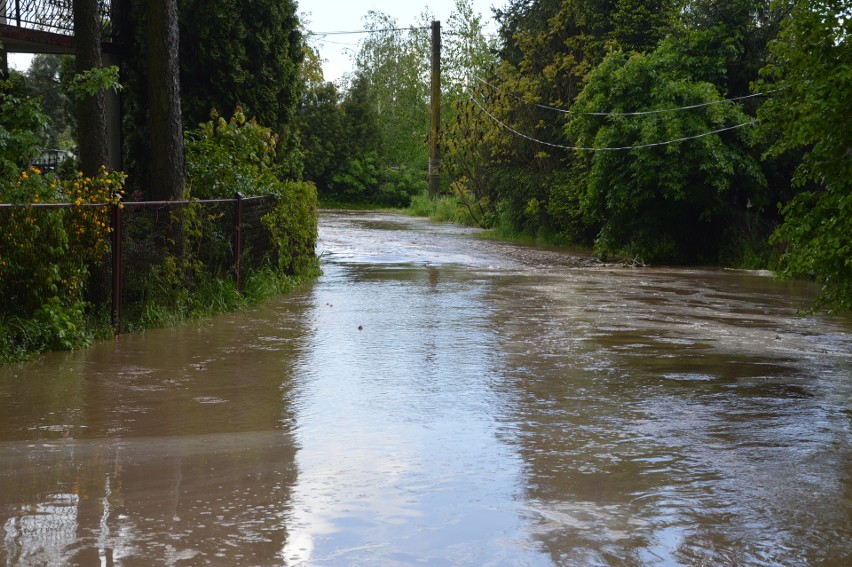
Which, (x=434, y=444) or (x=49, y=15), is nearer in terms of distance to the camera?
(x=434, y=444)

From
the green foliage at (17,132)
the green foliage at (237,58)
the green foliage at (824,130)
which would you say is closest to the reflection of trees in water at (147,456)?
the green foliage at (17,132)

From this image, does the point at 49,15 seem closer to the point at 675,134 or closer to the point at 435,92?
the point at 675,134

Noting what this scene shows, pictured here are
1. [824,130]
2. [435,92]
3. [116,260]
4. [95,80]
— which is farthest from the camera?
[435,92]

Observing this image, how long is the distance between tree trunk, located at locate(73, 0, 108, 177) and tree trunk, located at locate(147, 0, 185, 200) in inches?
46.2

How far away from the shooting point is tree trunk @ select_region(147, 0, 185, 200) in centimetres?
1531

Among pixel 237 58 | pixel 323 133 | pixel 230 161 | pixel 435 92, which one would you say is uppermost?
pixel 435 92

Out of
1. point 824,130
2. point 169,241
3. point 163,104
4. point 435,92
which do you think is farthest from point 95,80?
point 435,92

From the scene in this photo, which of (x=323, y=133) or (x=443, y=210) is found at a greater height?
(x=323, y=133)

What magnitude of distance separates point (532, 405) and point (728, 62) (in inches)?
761

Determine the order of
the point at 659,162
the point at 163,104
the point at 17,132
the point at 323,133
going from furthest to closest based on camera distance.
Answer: the point at 323,133 → the point at 659,162 → the point at 163,104 → the point at 17,132

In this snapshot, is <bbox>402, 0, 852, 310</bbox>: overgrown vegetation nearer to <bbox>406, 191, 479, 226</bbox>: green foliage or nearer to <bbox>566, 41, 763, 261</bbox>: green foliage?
<bbox>566, 41, 763, 261</bbox>: green foliage

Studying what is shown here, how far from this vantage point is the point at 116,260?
12.3m

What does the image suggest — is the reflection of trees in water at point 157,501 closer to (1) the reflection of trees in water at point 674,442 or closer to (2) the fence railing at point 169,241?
(1) the reflection of trees in water at point 674,442

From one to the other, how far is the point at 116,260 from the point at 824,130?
308 inches
